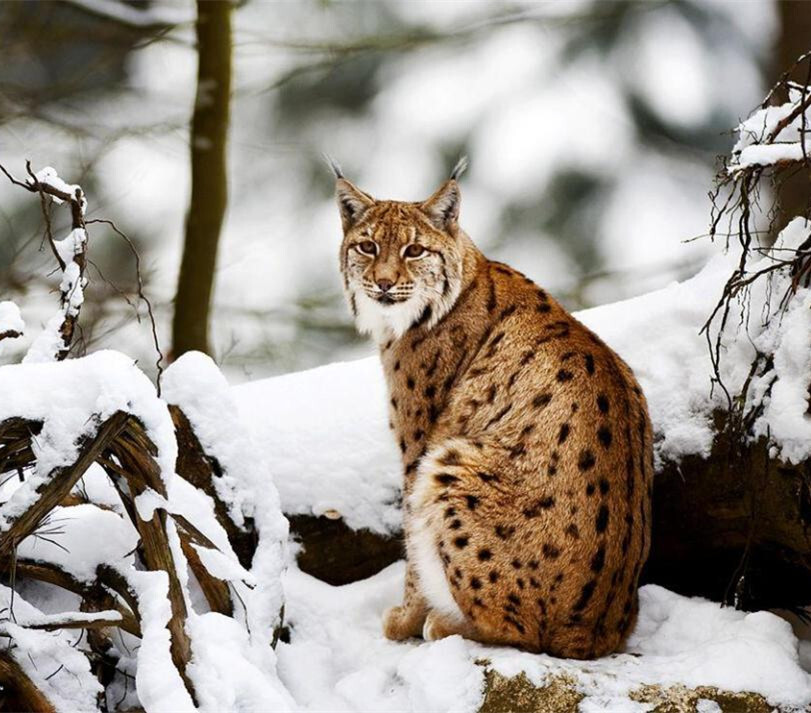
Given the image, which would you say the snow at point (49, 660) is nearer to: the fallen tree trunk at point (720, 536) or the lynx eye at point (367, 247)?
the fallen tree trunk at point (720, 536)

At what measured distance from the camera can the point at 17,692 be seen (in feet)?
11.5

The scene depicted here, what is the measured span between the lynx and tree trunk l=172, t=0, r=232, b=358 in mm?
2357

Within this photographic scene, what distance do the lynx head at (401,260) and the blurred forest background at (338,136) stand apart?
163 cm

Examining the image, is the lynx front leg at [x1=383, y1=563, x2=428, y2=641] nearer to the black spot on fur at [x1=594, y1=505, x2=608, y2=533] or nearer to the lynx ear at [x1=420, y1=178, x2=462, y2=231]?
the black spot on fur at [x1=594, y1=505, x2=608, y2=533]

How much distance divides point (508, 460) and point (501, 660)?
673 mm

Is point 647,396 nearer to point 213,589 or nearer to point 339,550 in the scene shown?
point 339,550

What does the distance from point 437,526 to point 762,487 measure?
1087mm

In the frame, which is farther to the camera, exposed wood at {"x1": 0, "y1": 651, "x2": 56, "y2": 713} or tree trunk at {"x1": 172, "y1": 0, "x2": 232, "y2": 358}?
tree trunk at {"x1": 172, "y1": 0, "x2": 232, "y2": 358}

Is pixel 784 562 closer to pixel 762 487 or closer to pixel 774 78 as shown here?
pixel 762 487

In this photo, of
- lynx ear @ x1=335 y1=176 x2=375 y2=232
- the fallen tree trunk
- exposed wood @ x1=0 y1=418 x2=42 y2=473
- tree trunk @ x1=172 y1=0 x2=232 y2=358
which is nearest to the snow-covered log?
the fallen tree trunk

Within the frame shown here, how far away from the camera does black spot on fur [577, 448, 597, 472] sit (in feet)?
13.8

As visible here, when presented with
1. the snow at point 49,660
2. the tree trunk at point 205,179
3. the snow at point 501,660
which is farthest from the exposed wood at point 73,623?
the tree trunk at point 205,179

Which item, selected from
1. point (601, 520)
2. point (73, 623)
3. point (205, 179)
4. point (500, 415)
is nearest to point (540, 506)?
point (601, 520)

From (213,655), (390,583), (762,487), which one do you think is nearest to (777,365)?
(762,487)
